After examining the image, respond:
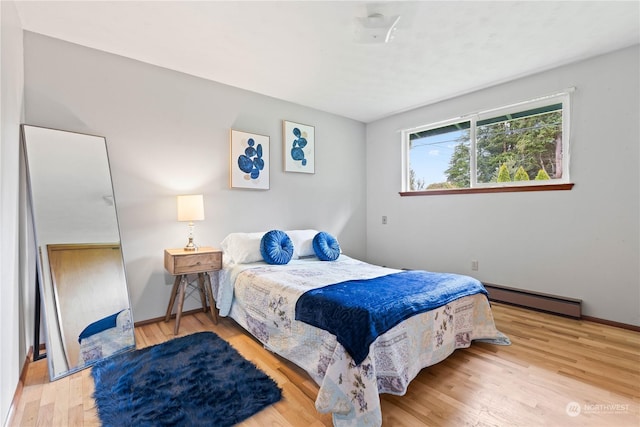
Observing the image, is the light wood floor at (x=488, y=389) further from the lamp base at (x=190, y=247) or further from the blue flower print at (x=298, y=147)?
the blue flower print at (x=298, y=147)

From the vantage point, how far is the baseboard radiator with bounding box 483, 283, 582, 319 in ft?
9.34

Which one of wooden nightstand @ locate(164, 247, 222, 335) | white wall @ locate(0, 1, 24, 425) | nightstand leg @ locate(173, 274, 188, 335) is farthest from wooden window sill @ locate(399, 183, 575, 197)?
white wall @ locate(0, 1, 24, 425)

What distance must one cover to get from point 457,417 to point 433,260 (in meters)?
2.56

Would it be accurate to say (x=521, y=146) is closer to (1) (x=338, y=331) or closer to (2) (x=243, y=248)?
(1) (x=338, y=331)

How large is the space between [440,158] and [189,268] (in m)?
3.30

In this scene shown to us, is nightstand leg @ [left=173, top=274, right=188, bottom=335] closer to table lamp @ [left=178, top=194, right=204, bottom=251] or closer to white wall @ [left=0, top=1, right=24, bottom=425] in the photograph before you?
table lamp @ [left=178, top=194, right=204, bottom=251]

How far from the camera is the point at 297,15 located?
6.88 ft

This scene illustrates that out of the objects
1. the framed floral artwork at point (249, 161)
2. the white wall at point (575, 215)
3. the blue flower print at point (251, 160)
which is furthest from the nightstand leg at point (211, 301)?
the white wall at point (575, 215)

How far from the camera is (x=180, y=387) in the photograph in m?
1.77

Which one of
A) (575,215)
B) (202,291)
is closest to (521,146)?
(575,215)

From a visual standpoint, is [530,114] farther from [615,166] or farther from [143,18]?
[143,18]

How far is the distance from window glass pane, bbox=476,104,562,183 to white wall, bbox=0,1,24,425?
4.12m

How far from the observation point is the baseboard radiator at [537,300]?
9.34 feet

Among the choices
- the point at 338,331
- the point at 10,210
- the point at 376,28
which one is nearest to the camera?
the point at 338,331
